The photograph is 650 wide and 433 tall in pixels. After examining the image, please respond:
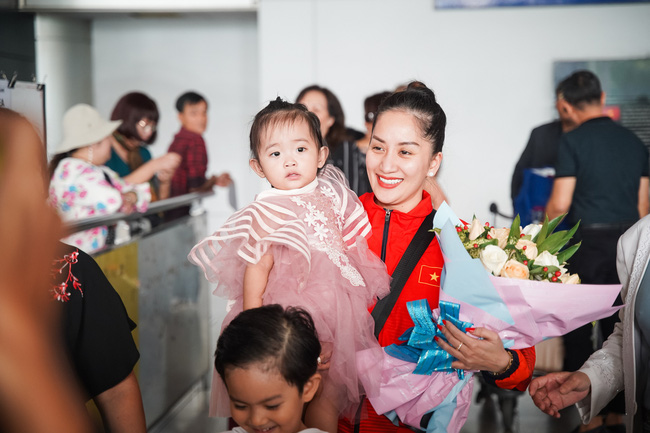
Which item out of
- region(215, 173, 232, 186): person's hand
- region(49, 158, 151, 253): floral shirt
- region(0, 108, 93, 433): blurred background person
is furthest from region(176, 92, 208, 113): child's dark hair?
region(0, 108, 93, 433): blurred background person

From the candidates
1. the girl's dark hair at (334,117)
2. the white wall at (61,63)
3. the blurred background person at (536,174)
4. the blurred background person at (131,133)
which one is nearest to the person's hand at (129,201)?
the blurred background person at (131,133)

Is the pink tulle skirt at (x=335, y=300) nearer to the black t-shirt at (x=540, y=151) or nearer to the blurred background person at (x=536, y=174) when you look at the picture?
the blurred background person at (x=536, y=174)

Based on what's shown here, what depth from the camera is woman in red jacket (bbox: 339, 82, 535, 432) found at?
5.58ft

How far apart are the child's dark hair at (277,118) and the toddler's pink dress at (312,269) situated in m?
0.17

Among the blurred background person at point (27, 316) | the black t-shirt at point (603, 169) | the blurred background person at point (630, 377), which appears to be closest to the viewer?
the blurred background person at point (27, 316)

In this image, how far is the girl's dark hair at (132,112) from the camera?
186 inches

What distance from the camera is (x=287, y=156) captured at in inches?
70.1

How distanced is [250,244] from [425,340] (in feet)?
1.63

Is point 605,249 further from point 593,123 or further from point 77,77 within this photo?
point 77,77

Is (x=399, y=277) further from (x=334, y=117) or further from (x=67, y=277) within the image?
(x=334, y=117)

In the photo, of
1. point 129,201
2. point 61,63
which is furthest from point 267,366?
point 61,63

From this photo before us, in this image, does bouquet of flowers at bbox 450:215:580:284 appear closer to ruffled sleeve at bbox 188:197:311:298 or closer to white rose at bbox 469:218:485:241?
white rose at bbox 469:218:485:241

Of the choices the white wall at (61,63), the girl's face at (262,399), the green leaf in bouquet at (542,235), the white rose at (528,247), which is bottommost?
the girl's face at (262,399)

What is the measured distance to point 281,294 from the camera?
64.1 inches
